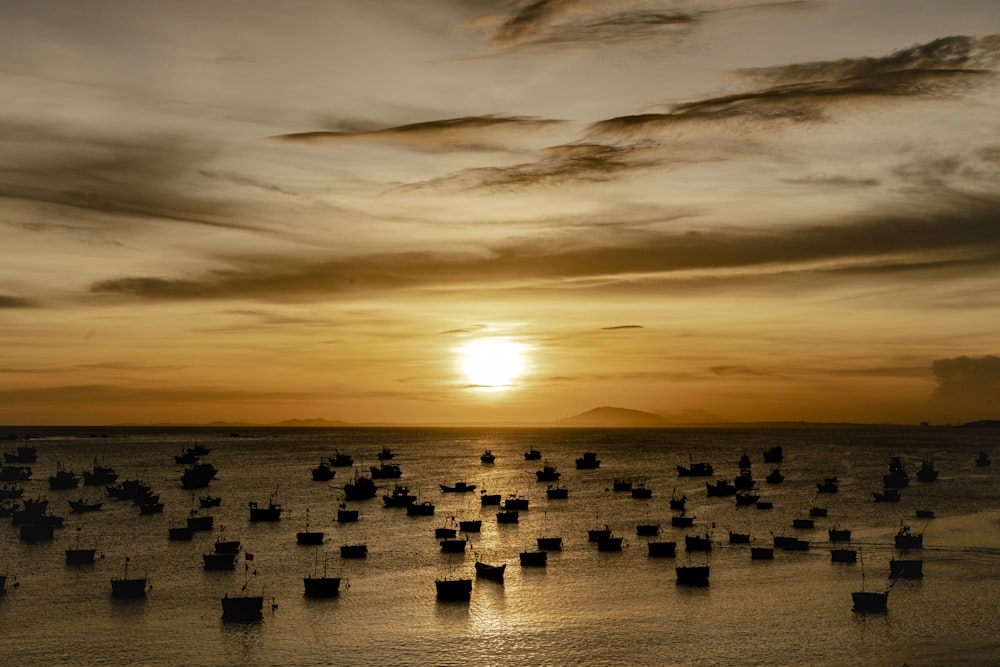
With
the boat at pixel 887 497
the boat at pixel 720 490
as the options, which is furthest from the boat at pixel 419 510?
the boat at pixel 887 497

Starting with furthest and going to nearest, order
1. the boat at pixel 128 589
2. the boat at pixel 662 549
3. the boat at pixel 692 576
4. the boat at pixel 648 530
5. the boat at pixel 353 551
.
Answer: the boat at pixel 648 530, the boat at pixel 662 549, the boat at pixel 353 551, the boat at pixel 692 576, the boat at pixel 128 589

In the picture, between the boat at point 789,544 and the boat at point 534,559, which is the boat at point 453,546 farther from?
the boat at point 789,544

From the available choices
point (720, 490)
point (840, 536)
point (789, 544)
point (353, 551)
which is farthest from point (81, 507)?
point (840, 536)

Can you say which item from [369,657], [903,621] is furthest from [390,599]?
[903,621]

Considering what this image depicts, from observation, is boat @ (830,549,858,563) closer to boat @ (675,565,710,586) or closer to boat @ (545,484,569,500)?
boat @ (675,565,710,586)

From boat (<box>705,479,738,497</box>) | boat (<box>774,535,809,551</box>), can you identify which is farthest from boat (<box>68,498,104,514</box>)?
boat (<box>705,479,738,497</box>)

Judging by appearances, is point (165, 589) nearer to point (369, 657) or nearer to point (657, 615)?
point (369, 657)
